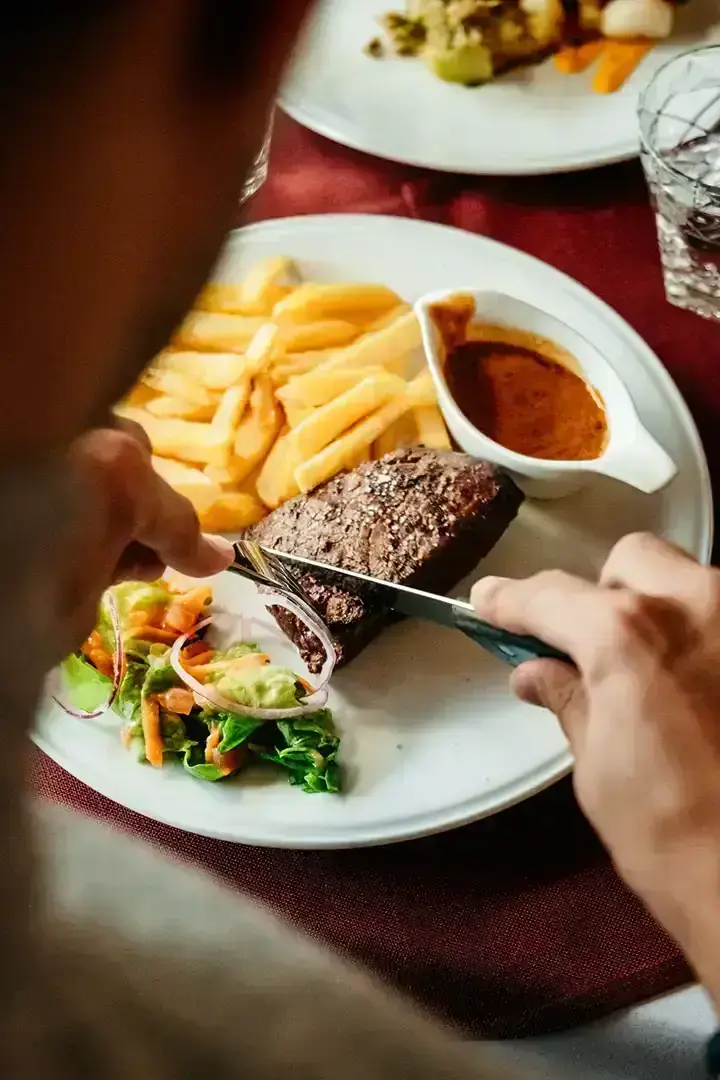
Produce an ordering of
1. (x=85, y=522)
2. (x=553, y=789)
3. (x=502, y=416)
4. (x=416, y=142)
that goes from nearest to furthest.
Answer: (x=85, y=522), (x=553, y=789), (x=502, y=416), (x=416, y=142)

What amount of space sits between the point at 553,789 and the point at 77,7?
91 centimetres

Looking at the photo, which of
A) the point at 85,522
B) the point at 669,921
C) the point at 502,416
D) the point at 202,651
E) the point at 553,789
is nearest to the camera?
the point at 85,522

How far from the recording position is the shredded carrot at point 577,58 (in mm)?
1456

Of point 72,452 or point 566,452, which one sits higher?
point 72,452

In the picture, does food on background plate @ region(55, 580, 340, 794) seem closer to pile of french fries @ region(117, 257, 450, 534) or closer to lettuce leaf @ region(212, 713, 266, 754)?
lettuce leaf @ region(212, 713, 266, 754)

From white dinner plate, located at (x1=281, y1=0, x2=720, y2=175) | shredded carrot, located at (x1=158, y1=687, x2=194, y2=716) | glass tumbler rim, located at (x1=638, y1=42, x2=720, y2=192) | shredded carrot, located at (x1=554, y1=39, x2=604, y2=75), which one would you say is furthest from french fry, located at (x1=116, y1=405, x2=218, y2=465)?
shredded carrot, located at (x1=554, y1=39, x2=604, y2=75)

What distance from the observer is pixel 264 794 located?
3.32 ft

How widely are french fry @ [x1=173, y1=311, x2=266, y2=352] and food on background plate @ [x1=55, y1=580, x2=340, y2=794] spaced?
0.35 meters

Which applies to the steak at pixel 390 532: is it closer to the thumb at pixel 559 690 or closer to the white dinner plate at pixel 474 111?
the thumb at pixel 559 690

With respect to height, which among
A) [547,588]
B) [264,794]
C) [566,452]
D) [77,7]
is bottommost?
[264,794]

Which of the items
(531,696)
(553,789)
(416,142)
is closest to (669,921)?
(531,696)

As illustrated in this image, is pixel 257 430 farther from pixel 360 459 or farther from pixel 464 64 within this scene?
pixel 464 64

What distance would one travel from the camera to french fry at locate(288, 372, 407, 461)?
1.21m

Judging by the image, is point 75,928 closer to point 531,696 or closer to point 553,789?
point 531,696
